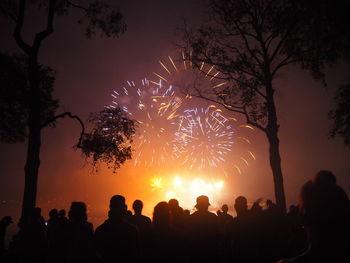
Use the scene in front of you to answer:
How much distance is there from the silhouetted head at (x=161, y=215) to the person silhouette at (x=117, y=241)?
113cm

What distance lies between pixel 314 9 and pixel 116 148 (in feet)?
42.8

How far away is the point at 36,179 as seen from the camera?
1612 cm

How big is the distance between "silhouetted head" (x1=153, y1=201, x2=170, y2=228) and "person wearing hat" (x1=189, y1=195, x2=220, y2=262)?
2.02ft

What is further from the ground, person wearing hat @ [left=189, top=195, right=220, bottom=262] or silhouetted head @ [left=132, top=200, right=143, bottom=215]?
silhouetted head @ [left=132, top=200, right=143, bottom=215]

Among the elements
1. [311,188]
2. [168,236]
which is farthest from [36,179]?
[311,188]

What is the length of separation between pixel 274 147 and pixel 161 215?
1428 cm

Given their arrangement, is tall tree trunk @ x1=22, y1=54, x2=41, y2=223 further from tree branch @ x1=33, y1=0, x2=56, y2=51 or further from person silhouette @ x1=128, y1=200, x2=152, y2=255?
person silhouette @ x1=128, y1=200, x2=152, y2=255

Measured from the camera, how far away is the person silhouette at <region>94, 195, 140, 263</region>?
570cm

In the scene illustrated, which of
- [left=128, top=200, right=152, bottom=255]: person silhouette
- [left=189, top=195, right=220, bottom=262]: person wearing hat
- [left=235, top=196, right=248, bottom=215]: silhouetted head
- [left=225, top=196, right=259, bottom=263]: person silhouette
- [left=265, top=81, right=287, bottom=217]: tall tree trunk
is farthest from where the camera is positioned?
[left=265, top=81, right=287, bottom=217]: tall tree trunk

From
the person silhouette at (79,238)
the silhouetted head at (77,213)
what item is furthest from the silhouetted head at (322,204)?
the silhouetted head at (77,213)

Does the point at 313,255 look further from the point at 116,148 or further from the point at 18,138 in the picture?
the point at 18,138

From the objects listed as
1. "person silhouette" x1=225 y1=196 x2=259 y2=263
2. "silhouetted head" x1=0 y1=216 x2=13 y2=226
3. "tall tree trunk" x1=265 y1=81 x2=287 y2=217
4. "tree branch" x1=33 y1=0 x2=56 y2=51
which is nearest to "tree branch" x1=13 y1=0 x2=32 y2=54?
"tree branch" x1=33 y1=0 x2=56 y2=51

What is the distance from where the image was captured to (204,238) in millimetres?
7078

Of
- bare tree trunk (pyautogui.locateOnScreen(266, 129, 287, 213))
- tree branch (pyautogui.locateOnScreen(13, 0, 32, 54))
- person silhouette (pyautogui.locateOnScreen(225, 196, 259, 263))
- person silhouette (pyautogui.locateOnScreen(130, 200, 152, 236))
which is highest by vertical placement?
tree branch (pyautogui.locateOnScreen(13, 0, 32, 54))
